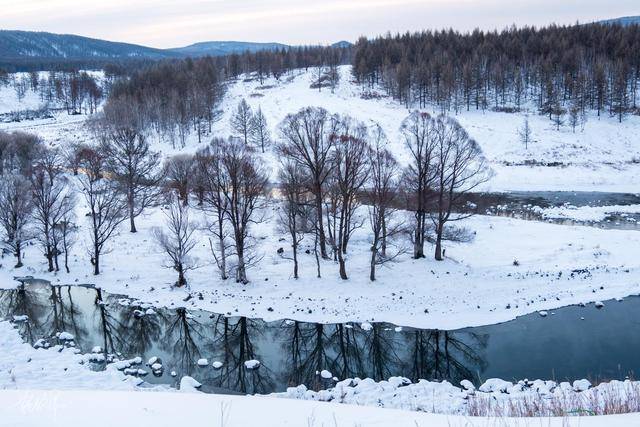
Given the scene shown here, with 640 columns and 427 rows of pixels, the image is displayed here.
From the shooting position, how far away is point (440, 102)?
91.4 metres

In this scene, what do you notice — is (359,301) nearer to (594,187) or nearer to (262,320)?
(262,320)

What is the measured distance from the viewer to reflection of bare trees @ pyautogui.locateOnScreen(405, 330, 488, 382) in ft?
64.9

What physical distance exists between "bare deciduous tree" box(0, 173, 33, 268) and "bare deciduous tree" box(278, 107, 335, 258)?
17044mm

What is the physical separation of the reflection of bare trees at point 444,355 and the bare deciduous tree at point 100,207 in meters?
19.3

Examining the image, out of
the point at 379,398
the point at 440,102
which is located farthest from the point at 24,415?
the point at 440,102

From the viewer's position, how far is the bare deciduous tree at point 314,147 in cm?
2984

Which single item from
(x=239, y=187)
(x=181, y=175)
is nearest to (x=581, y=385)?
(x=239, y=187)

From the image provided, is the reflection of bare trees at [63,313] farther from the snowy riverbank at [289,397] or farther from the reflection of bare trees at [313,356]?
the reflection of bare trees at [313,356]

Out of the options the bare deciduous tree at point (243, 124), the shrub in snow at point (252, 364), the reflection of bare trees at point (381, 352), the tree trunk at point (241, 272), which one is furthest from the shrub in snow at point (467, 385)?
the bare deciduous tree at point (243, 124)

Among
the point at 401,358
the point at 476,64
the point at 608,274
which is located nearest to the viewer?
the point at 401,358

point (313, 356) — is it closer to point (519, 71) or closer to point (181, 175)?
point (181, 175)

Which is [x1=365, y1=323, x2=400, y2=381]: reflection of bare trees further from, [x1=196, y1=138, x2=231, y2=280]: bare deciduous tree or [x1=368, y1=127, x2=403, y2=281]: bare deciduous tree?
[x1=196, y1=138, x2=231, y2=280]: bare deciduous tree

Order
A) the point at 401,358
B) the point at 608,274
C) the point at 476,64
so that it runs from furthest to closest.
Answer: the point at 476,64
the point at 608,274
the point at 401,358

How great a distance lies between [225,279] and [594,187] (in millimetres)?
43758
